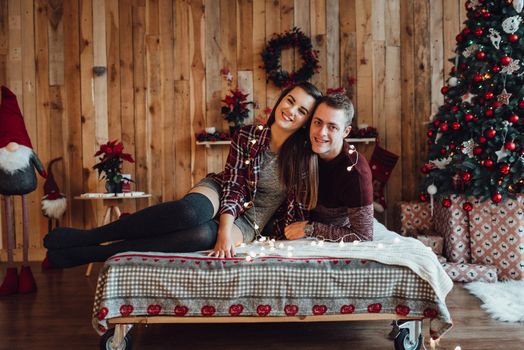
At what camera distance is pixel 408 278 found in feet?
5.12

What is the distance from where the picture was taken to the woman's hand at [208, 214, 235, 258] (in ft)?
5.51

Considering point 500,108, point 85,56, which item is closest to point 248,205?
point 500,108

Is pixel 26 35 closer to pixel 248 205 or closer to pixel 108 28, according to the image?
pixel 108 28

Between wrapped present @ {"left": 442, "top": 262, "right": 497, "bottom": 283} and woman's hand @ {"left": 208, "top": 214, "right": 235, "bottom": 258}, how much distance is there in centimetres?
165

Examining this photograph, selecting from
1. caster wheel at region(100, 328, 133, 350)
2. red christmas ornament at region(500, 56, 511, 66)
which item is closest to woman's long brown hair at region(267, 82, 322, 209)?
caster wheel at region(100, 328, 133, 350)

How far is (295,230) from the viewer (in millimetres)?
2023

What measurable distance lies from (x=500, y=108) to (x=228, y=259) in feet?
7.14

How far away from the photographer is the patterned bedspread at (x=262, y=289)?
1544mm

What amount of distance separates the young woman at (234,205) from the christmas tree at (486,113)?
142 centimetres

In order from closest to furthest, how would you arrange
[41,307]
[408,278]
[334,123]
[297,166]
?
[408,278] → [334,123] → [297,166] → [41,307]

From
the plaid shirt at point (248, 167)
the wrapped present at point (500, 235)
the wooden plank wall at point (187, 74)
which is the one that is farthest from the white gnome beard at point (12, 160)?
the wrapped present at point (500, 235)

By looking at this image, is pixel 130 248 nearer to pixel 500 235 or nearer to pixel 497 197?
pixel 497 197

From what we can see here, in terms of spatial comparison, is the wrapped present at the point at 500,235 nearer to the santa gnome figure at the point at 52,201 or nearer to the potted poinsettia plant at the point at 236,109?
the potted poinsettia plant at the point at 236,109

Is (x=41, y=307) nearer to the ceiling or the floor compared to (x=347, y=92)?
nearer to the floor
